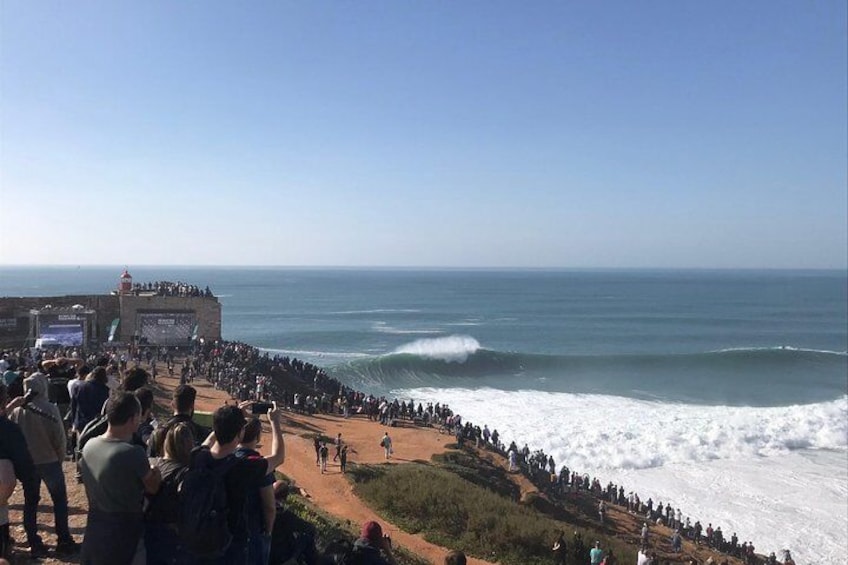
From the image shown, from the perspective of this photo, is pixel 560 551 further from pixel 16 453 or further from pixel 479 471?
pixel 16 453

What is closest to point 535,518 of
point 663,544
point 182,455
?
point 663,544

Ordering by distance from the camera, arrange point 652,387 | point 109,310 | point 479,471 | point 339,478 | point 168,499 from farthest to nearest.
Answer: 1. point 652,387
2. point 109,310
3. point 479,471
4. point 339,478
5. point 168,499

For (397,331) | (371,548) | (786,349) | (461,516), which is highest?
(371,548)

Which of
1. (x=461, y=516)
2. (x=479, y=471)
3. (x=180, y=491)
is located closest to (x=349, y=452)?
(x=479, y=471)

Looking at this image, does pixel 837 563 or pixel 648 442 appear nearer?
pixel 837 563

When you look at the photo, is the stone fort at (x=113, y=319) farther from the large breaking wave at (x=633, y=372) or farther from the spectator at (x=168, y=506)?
the spectator at (x=168, y=506)

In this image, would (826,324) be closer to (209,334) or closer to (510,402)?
(510,402)
